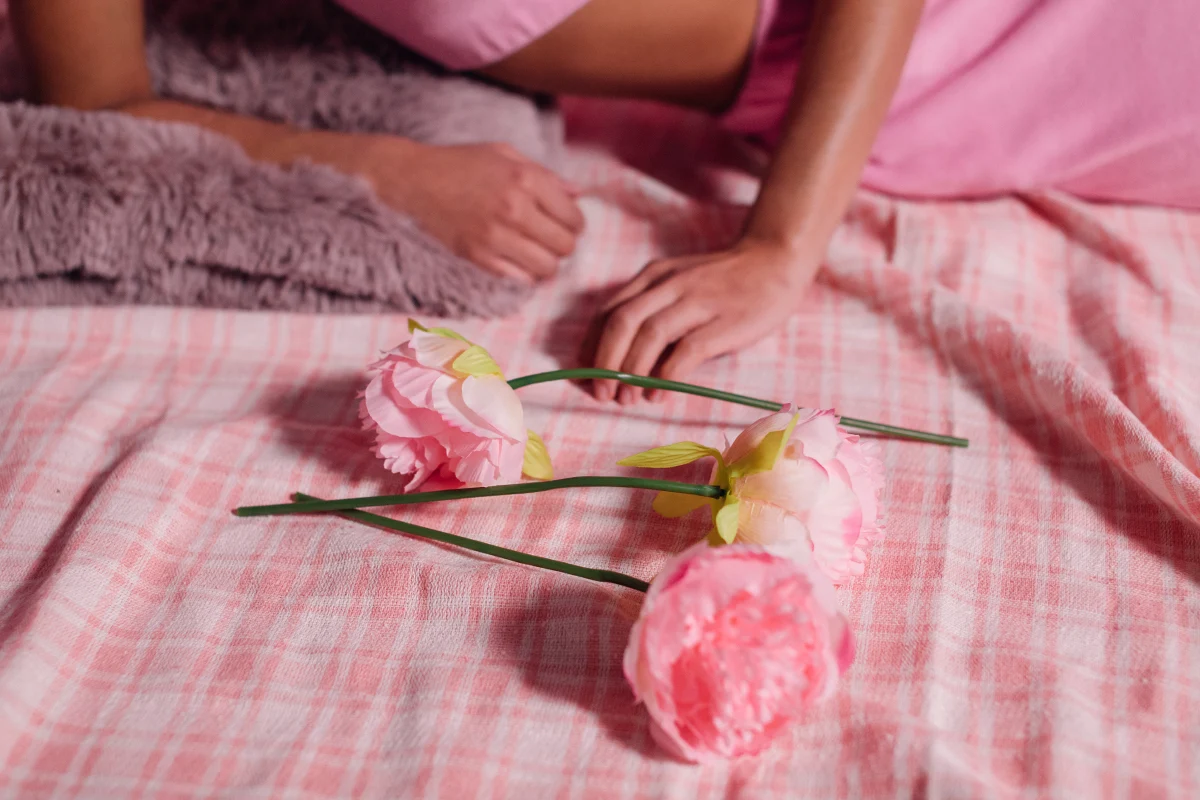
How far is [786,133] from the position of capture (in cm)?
79

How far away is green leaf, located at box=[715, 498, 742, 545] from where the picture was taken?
0.47 m

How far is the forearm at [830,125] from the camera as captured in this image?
767 mm

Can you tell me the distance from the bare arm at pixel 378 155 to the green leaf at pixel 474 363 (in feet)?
0.81

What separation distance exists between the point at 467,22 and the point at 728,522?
542mm

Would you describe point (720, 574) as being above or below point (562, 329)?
below

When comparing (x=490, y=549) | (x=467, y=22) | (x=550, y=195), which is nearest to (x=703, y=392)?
(x=490, y=549)

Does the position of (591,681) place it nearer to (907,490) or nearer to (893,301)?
(907,490)

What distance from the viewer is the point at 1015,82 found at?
0.83m

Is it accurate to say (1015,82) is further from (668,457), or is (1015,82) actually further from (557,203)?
(668,457)

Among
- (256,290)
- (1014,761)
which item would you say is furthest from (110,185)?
(1014,761)

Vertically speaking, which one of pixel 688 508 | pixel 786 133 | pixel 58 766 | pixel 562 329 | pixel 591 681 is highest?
pixel 786 133

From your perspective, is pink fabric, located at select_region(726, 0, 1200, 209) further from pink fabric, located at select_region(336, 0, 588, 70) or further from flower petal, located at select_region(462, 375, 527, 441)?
flower petal, located at select_region(462, 375, 527, 441)

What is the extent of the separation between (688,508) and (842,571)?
95 millimetres

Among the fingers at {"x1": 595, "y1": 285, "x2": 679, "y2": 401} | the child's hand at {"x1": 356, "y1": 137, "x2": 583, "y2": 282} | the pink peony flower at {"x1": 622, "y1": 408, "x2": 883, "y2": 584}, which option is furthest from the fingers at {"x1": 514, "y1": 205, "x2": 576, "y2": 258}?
the pink peony flower at {"x1": 622, "y1": 408, "x2": 883, "y2": 584}
